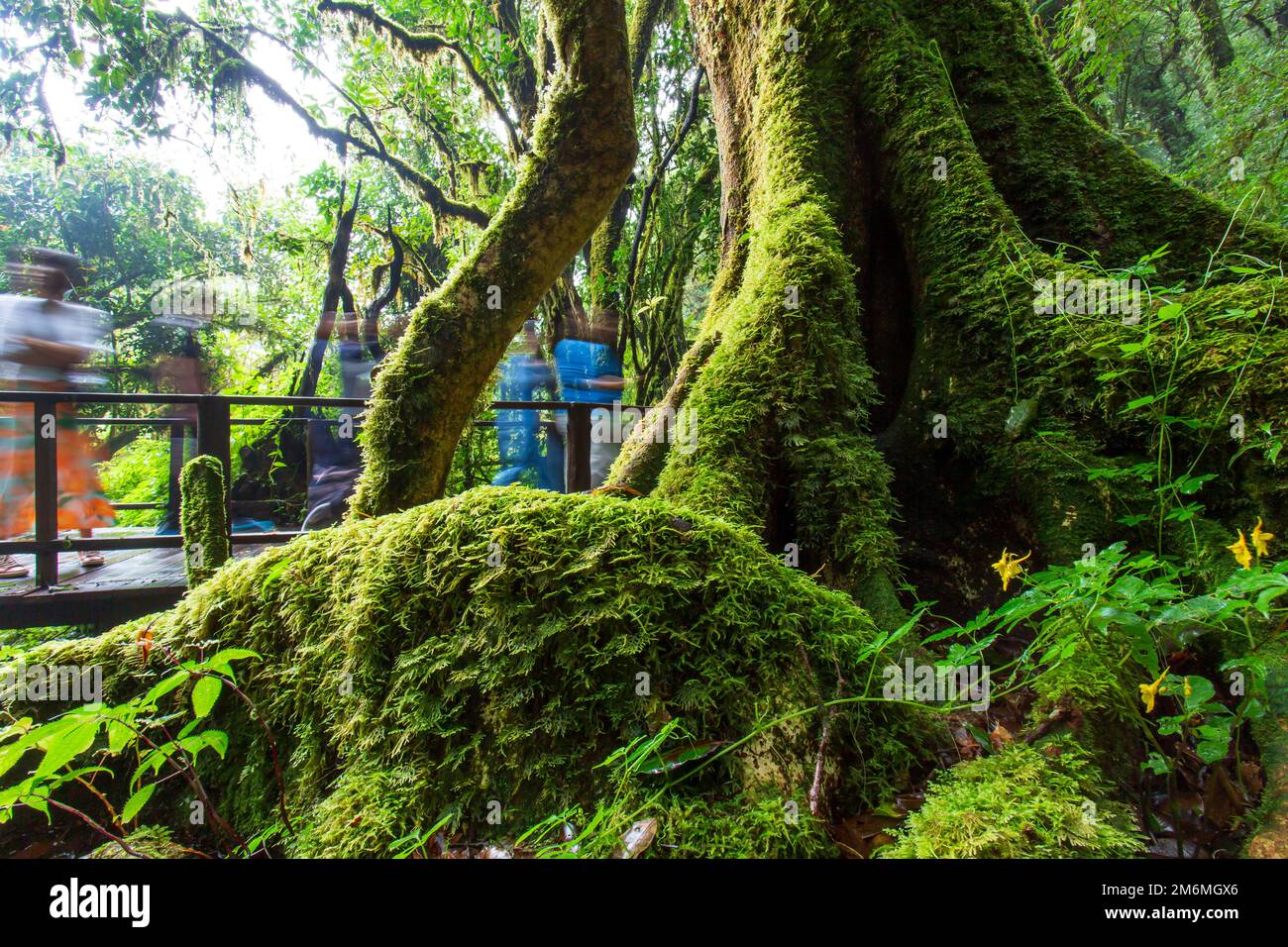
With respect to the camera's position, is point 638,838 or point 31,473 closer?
point 638,838

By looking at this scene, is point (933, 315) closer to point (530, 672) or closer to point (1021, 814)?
point (1021, 814)

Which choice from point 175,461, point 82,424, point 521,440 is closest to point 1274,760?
point 521,440

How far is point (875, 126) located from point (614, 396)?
187 inches

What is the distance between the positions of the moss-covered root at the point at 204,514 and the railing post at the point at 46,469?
6.57ft

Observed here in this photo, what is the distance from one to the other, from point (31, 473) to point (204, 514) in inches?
107

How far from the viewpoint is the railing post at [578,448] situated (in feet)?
22.5

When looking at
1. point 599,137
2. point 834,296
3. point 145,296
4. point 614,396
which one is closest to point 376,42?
point 614,396

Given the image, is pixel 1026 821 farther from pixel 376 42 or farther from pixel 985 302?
pixel 376 42

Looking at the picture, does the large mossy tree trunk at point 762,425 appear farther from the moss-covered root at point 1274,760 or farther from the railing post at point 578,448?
the railing post at point 578,448

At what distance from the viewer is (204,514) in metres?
4.12

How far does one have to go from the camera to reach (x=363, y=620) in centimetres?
172
